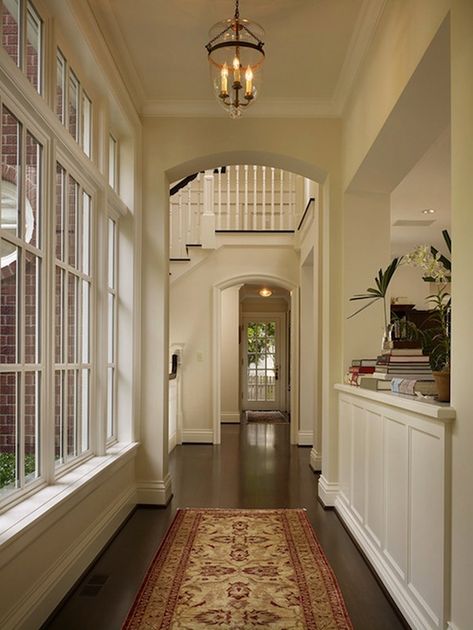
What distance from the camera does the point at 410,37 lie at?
2699 millimetres

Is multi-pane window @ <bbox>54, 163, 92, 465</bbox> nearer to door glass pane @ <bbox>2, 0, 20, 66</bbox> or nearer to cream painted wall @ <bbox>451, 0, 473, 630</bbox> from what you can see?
door glass pane @ <bbox>2, 0, 20, 66</bbox>

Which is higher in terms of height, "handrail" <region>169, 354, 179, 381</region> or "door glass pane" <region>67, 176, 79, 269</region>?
"door glass pane" <region>67, 176, 79, 269</region>

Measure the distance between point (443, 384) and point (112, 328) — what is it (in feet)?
8.68

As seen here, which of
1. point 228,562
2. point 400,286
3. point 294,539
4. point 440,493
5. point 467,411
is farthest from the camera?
point 400,286

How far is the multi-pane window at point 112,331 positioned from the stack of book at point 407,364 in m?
2.05

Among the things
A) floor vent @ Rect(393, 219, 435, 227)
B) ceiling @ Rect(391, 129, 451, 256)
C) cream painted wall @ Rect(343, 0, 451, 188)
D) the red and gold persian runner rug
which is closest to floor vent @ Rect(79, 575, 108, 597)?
the red and gold persian runner rug

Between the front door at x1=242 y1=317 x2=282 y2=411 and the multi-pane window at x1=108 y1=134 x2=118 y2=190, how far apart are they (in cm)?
868

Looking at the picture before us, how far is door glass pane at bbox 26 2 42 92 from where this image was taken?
2.65 metres

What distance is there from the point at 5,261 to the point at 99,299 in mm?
1402

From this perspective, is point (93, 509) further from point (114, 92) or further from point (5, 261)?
point (114, 92)

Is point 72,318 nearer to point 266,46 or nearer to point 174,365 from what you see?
point 266,46

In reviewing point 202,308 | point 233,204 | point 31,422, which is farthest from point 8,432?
point 233,204

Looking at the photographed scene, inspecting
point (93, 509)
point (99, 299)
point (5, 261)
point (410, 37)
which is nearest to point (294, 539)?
point (93, 509)

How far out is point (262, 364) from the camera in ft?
42.3
